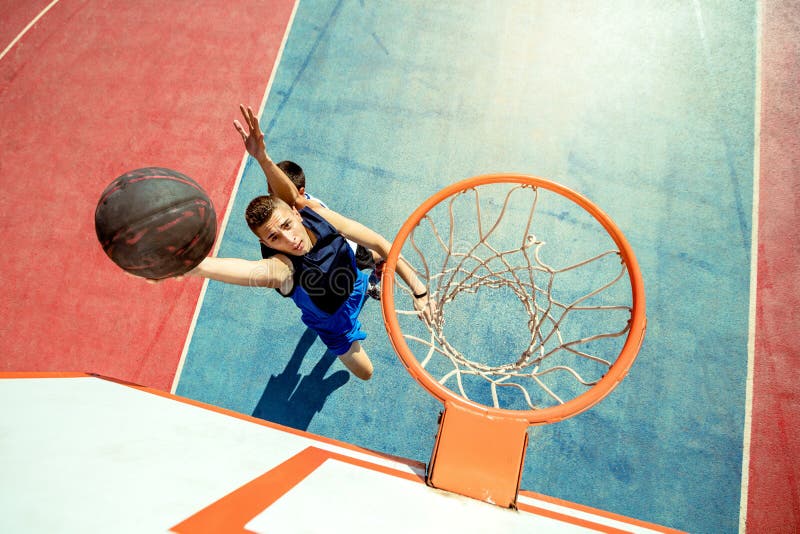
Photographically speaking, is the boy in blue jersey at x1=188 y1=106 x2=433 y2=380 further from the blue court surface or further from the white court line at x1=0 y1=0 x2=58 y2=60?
the white court line at x1=0 y1=0 x2=58 y2=60

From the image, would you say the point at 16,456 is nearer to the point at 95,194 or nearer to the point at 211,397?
the point at 211,397

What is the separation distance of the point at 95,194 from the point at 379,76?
2585 mm

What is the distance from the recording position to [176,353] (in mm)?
3154

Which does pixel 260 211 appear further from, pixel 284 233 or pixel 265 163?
pixel 265 163

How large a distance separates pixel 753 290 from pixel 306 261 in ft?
9.98

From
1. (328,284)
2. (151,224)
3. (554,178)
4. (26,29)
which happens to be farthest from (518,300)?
(26,29)

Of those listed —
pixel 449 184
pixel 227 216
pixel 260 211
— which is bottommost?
pixel 260 211

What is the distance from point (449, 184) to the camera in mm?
3328

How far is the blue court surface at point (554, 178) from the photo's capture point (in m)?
2.75

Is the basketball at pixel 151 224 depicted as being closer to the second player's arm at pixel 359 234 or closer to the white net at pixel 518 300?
the second player's arm at pixel 359 234

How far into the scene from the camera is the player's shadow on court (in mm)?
2953

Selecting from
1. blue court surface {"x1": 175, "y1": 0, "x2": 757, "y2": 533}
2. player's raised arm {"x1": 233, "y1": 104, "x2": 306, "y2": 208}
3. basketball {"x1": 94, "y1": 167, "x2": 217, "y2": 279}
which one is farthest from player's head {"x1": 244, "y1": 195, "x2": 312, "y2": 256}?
blue court surface {"x1": 175, "y1": 0, "x2": 757, "y2": 533}

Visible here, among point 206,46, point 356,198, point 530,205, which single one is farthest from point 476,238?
point 206,46

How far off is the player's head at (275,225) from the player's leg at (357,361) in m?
0.83
